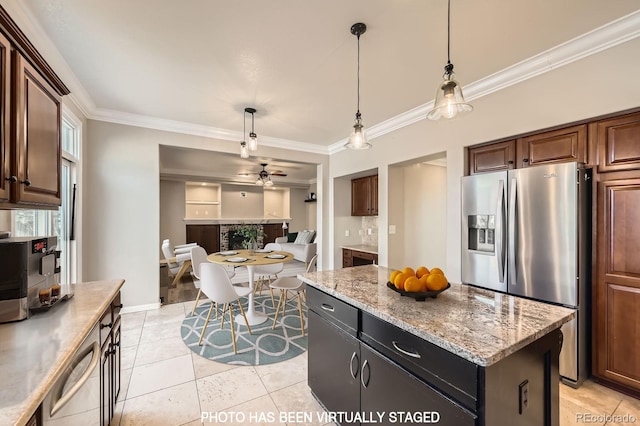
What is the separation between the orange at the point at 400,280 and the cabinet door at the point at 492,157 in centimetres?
186

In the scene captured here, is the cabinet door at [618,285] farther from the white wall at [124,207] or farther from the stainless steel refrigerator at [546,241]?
the white wall at [124,207]

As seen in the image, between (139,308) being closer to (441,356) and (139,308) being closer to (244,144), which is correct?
(244,144)

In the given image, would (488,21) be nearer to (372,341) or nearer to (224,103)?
(372,341)

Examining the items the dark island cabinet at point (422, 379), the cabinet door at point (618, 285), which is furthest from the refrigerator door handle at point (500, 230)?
the dark island cabinet at point (422, 379)

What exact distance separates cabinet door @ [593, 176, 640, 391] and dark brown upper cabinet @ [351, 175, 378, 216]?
9.42 ft

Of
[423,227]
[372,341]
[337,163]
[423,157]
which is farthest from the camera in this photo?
[337,163]

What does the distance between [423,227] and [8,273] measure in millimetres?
4469

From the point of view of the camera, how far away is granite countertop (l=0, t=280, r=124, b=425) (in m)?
0.75

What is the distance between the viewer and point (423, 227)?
4473 mm

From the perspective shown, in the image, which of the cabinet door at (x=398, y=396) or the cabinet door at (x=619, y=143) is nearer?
the cabinet door at (x=398, y=396)

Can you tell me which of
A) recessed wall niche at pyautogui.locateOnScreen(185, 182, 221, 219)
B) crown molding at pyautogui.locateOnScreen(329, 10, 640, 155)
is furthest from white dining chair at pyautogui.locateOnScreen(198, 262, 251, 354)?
recessed wall niche at pyautogui.locateOnScreen(185, 182, 221, 219)

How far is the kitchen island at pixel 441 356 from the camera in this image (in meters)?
0.96

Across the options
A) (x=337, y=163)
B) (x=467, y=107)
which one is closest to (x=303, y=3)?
(x=467, y=107)

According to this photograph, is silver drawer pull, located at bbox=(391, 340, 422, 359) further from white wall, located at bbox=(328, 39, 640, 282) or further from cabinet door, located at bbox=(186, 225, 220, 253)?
cabinet door, located at bbox=(186, 225, 220, 253)
